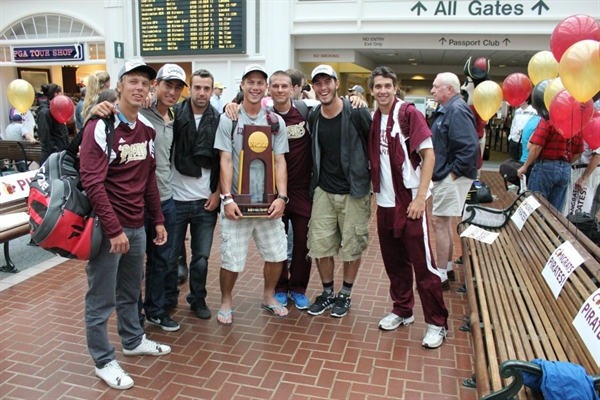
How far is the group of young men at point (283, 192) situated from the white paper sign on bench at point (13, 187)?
8.85ft

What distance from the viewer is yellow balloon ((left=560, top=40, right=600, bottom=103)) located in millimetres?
3193

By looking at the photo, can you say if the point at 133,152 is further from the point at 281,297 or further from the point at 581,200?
the point at 581,200

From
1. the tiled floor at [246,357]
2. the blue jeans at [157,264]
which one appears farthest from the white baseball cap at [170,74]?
the tiled floor at [246,357]

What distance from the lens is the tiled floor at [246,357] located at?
318cm

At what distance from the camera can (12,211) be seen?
5.50 meters

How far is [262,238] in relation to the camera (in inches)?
163

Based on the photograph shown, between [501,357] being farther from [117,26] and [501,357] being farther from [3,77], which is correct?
[3,77]

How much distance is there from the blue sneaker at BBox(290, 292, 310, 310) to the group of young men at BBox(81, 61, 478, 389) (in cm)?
1

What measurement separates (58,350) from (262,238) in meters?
1.76

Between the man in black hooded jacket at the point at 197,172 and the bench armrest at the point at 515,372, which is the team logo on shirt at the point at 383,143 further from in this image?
the bench armrest at the point at 515,372

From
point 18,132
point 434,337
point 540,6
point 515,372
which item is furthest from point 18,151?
point 540,6

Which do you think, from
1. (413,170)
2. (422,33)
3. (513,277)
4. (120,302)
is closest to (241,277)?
(120,302)

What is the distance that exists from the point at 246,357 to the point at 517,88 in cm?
583

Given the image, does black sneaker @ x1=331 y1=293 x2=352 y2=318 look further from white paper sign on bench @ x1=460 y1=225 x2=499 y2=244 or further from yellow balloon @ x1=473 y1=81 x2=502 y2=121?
yellow balloon @ x1=473 y1=81 x2=502 y2=121
